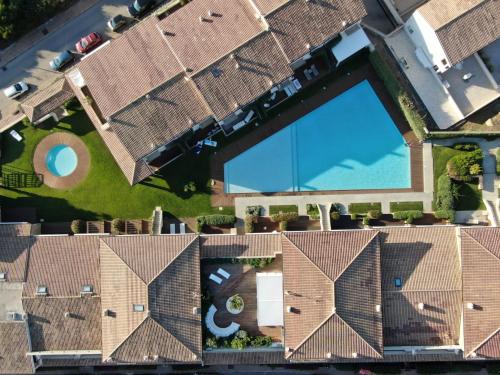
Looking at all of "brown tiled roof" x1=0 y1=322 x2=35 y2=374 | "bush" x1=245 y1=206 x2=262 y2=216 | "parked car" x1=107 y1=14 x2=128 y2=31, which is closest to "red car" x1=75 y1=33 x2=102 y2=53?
"parked car" x1=107 y1=14 x2=128 y2=31

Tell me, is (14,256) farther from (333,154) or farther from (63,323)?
(333,154)

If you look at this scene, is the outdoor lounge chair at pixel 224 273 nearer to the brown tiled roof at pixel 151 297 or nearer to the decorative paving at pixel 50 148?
the brown tiled roof at pixel 151 297

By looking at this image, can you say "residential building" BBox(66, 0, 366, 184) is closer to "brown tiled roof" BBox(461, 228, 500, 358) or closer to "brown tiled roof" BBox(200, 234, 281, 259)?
"brown tiled roof" BBox(200, 234, 281, 259)

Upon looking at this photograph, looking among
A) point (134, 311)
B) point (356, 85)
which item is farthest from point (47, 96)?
point (356, 85)

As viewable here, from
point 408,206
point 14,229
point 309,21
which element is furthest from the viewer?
point 408,206

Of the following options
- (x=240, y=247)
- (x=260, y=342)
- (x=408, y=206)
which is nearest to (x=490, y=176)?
(x=408, y=206)

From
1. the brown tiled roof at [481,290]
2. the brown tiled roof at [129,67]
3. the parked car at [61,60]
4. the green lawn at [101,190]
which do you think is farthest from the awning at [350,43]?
the parked car at [61,60]
